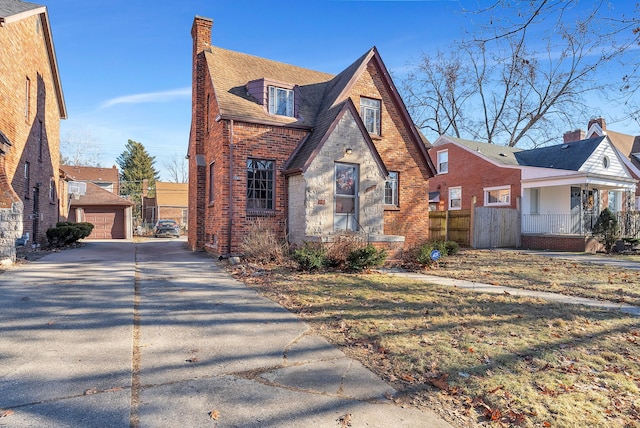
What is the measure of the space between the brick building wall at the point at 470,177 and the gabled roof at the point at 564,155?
2809 mm

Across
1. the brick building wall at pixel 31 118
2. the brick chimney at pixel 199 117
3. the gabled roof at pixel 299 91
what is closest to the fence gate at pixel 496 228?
the gabled roof at pixel 299 91

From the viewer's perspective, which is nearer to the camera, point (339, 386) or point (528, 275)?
Result: point (339, 386)

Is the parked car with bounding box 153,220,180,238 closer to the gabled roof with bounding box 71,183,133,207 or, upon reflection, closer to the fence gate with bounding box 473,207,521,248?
the gabled roof with bounding box 71,183,133,207

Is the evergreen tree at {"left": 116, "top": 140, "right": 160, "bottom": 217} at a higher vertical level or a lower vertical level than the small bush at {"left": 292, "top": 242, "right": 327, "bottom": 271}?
higher

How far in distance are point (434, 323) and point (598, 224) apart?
16.5 meters

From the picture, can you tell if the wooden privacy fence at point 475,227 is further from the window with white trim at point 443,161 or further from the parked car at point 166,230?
the parked car at point 166,230

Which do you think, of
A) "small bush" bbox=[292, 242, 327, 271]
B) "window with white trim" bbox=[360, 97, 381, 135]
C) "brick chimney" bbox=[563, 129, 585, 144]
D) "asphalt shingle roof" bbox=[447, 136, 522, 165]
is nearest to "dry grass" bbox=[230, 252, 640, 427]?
"small bush" bbox=[292, 242, 327, 271]

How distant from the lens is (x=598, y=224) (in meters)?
Result: 17.5

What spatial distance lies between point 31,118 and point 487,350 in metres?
19.5

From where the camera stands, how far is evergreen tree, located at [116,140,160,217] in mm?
57906

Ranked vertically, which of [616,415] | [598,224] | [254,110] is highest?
[254,110]

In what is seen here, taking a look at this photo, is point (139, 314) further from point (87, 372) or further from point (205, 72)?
point (205, 72)

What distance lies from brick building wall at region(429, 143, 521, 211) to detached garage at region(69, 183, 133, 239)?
25679 mm

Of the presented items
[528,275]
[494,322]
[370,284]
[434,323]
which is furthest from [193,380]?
[528,275]
